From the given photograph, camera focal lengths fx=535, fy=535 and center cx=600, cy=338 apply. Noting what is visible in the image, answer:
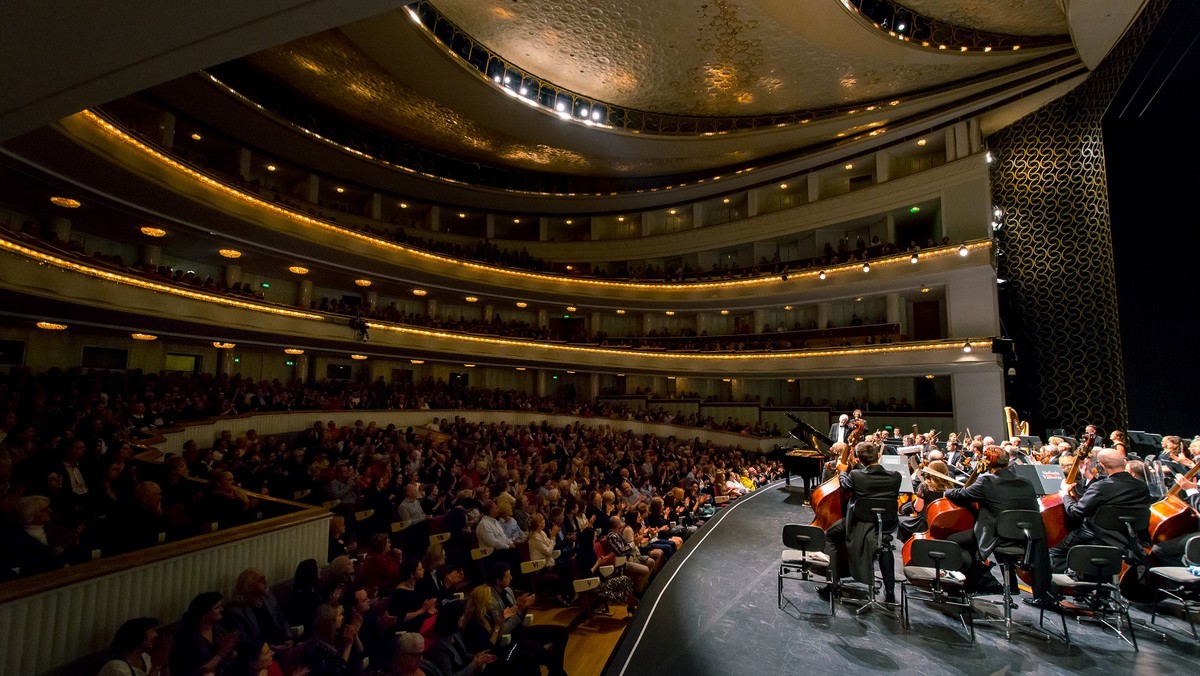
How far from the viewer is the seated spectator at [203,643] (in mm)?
2986

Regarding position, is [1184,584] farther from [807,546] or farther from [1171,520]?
[807,546]

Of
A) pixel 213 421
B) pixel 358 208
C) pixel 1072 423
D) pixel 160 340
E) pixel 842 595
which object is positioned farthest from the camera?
pixel 358 208

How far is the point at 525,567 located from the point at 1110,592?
5002 mm

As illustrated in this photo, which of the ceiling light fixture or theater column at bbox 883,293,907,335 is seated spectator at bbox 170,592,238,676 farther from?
theater column at bbox 883,293,907,335

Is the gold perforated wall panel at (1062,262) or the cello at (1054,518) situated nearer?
the cello at (1054,518)

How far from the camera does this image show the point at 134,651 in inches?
111

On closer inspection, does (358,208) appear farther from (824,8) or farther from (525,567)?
(525,567)

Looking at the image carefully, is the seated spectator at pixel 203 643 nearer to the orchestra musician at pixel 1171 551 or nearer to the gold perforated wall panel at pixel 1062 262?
the orchestra musician at pixel 1171 551

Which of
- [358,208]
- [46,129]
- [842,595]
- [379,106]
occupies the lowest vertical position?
[842,595]

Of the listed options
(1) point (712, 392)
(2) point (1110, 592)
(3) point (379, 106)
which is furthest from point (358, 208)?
(2) point (1110, 592)

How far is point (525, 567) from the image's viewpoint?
5.57 meters

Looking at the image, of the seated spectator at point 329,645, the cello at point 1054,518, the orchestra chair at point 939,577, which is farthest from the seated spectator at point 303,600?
the cello at point 1054,518

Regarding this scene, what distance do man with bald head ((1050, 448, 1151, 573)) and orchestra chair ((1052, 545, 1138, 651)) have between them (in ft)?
0.84

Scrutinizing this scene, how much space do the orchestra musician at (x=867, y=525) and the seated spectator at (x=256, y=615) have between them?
426cm
